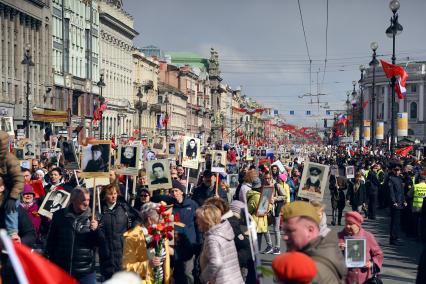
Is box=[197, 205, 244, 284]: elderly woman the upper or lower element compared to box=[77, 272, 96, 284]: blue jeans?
upper

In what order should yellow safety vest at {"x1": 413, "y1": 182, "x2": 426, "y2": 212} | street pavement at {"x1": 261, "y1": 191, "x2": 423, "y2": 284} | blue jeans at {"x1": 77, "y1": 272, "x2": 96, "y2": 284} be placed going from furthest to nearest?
1. yellow safety vest at {"x1": 413, "y1": 182, "x2": 426, "y2": 212}
2. street pavement at {"x1": 261, "y1": 191, "x2": 423, "y2": 284}
3. blue jeans at {"x1": 77, "y1": 272, "x2": 96, "y2": 284}

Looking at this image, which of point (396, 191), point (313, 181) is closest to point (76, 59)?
point (396, 191)

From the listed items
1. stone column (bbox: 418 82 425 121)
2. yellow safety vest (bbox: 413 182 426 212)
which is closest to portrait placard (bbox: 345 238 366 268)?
yellow safety vest (bbox: 413 182 426 212)

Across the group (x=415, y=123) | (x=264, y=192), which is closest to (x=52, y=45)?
(x=264, y=192)

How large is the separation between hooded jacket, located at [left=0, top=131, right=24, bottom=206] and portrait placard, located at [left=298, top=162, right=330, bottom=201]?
601 centimetres

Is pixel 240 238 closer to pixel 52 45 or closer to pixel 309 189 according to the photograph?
pixel 309 189

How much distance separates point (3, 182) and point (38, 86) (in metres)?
57.6

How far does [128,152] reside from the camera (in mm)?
17219

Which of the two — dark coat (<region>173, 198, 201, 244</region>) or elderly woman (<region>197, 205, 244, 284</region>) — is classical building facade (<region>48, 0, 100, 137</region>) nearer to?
dark coat (<region>173, 198, 201, 244</region>)

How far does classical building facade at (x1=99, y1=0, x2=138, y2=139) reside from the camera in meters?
85.9

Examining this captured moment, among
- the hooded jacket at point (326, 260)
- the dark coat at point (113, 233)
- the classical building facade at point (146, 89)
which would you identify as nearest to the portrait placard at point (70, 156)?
the dark coat at point (113, 233)

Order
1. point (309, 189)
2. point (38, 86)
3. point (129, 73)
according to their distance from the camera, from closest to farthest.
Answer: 1. point (309, 189)
2. point (38, 86)
3. point (129, 73)

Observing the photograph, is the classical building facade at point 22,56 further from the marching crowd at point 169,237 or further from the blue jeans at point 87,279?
A: the blue jeans at point 87,279

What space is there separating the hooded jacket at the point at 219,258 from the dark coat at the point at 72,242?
1.48 metres
